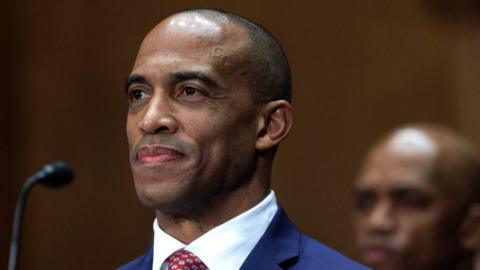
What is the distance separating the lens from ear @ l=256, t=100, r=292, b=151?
3371 mm

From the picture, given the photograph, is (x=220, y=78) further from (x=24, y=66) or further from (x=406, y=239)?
(x=24, y=66)

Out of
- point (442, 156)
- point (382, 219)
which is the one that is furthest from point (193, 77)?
point (442, 156)

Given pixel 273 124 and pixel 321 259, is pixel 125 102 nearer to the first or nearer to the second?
pixel 273 124

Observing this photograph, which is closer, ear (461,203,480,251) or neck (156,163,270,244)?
neck (156,163,270,244)

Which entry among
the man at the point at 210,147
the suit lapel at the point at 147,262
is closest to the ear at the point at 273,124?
the man at the point at 210,147

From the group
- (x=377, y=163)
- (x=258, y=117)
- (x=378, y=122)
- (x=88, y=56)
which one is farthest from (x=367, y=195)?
(x=88, y=56)

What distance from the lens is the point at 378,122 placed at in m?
6.71

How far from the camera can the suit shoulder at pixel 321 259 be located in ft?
10.8

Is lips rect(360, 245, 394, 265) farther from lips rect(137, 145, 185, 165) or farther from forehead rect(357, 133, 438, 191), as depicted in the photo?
lips rect(137, 145, 185, 165)

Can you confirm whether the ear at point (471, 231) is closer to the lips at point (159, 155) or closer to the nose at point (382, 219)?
the nose at point (382, 219)

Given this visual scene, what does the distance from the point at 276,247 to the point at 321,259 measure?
0.43ft

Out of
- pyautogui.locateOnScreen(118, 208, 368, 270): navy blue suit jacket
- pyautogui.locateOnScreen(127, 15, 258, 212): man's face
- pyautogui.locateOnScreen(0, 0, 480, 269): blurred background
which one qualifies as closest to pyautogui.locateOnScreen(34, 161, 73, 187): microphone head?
pyautogui.locateOnScreen(127, 15, 258, 212): man's face

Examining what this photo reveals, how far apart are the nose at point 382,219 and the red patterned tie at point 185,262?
4.23 ft

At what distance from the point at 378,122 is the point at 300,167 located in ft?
1.68
